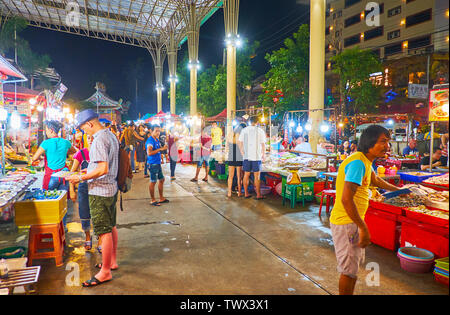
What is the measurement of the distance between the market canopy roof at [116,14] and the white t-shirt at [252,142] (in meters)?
16.1

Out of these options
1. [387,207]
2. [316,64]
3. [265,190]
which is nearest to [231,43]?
[316,64]

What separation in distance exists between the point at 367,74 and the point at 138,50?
94.3 ft

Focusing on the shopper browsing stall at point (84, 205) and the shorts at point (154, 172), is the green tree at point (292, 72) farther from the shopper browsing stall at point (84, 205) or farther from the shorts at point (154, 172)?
the shopper browsing stall at point (84, 205)

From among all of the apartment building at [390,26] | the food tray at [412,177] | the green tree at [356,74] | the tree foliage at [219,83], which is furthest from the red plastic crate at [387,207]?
the apartment building at [390,26]

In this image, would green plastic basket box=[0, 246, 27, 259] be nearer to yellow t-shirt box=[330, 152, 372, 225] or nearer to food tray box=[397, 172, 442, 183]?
yellow t-shirt box=[330, 152, 372, 225]

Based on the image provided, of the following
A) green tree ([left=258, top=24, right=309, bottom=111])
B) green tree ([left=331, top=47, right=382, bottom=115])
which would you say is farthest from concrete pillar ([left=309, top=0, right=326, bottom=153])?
green tree ([left=331, top=47, right=382, bottom=115])

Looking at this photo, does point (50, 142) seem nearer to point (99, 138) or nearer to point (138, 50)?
point (99, 138)

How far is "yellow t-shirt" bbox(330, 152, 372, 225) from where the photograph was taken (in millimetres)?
2596

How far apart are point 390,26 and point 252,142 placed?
3659cm

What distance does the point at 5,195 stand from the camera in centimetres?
380

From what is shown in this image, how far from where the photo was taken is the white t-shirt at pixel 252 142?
24.8 feet

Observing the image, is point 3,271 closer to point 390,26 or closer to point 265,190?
point 265,190

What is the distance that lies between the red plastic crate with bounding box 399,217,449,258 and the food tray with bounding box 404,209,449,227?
43 mm
